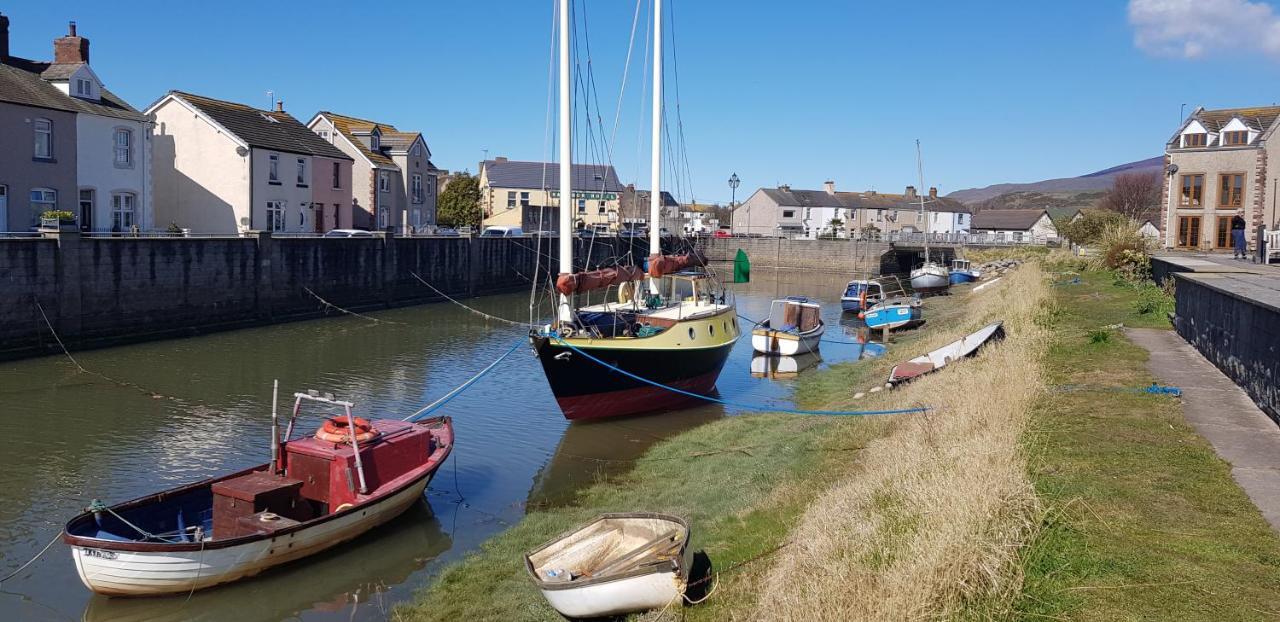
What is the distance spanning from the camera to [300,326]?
126 feet

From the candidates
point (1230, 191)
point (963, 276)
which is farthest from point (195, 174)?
point (1230, 191)

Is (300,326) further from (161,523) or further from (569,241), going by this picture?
(161,523)

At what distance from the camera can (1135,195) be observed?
12344 centimetres

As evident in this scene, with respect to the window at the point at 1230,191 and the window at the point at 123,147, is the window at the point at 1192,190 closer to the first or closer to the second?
the window at the point at 1230,191

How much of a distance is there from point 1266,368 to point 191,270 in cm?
3300

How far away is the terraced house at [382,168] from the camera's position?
205 ft

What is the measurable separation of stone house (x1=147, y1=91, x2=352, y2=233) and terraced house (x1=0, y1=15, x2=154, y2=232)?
193 inches

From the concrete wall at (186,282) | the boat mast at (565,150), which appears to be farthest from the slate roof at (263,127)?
the boat mast at (565,150)

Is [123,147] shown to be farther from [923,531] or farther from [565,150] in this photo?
[923,531]

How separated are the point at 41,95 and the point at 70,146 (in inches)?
82.5

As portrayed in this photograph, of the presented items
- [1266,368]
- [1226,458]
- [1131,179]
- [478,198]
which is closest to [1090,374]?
[1266,368]

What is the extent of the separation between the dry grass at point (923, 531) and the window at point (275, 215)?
1657 inches

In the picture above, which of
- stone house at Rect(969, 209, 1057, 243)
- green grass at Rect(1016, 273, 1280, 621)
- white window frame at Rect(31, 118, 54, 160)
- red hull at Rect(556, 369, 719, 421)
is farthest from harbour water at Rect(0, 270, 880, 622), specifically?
stone house at Rect(969, 209, 1057, 243)

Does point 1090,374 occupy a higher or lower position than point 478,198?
lower
